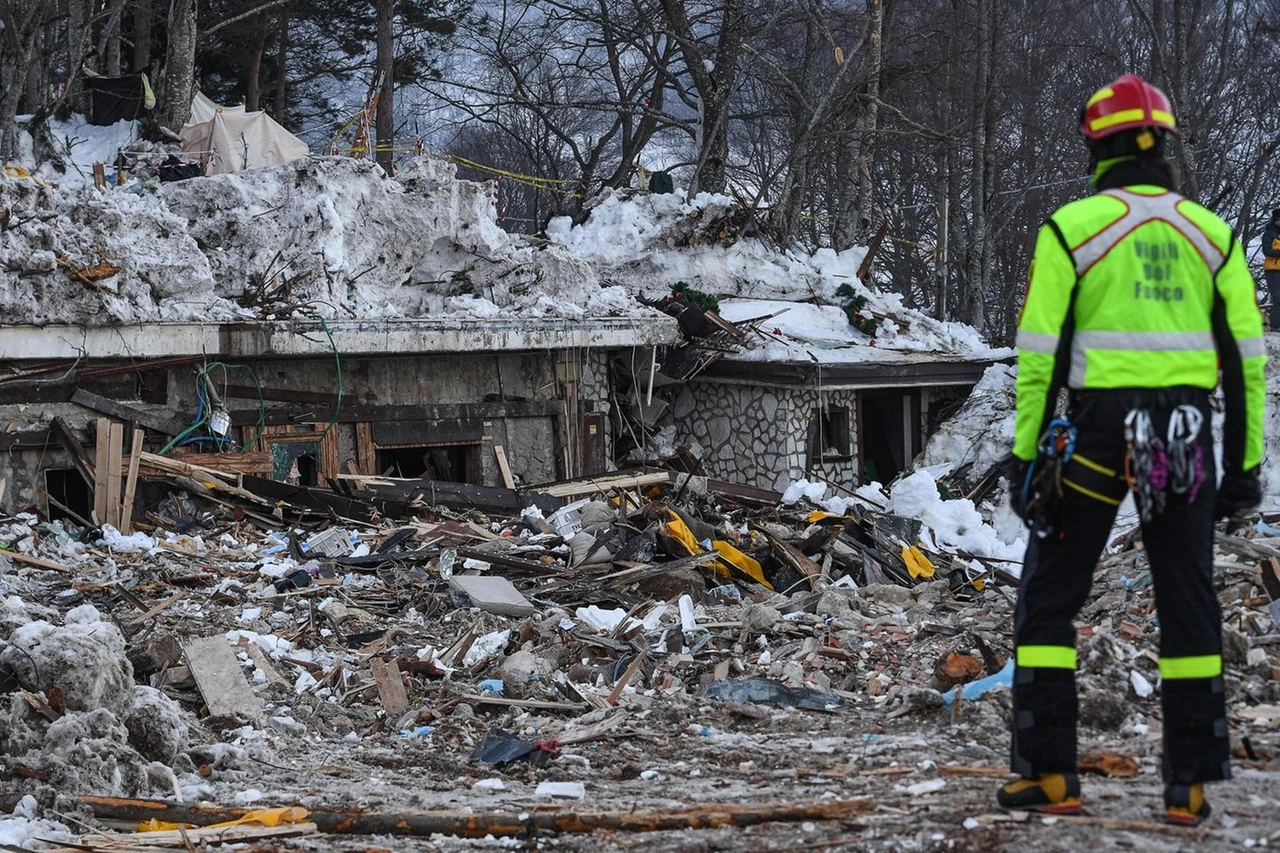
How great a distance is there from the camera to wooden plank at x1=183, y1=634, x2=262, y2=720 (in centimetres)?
671

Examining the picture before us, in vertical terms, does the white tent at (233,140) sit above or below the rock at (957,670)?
above

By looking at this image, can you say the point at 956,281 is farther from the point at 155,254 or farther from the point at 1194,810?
the point at 1194,810

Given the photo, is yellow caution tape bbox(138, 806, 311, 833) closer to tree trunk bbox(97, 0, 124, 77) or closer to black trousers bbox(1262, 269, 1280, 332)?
black trousers bbox(1262, 269, 1280, 332)

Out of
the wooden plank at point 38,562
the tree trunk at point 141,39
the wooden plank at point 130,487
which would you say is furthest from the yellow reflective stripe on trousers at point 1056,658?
the tree trunk at point 141,39

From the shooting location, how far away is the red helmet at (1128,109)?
3.83 metres

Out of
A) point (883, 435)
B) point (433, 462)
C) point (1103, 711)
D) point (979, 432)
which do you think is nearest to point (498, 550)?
point (433, 462)

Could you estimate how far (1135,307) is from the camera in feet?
12.3

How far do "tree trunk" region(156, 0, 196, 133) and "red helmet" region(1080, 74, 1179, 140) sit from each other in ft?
65.1

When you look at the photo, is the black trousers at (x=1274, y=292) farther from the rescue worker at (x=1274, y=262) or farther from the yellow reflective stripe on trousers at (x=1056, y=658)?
the yellow reflective stripe on trousers at (x=1056, y=658)

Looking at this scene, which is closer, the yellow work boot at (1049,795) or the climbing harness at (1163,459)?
the climbing harness at (1163,459)

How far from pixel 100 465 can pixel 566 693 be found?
783cm

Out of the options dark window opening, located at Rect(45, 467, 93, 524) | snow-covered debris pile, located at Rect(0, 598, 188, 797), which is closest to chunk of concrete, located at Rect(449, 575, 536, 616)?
snow-covered debris pile, located at Rect(0, 598, 188, 797)

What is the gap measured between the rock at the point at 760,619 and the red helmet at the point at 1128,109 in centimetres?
483

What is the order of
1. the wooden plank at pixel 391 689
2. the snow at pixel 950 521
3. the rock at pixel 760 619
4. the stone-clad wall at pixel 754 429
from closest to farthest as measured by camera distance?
1. the wooden plank at pixel 391 689
2. the rock at pixel 760 619
3. the snow at pixel 950 521
4. the stone-clad wall at pixel 754 429
